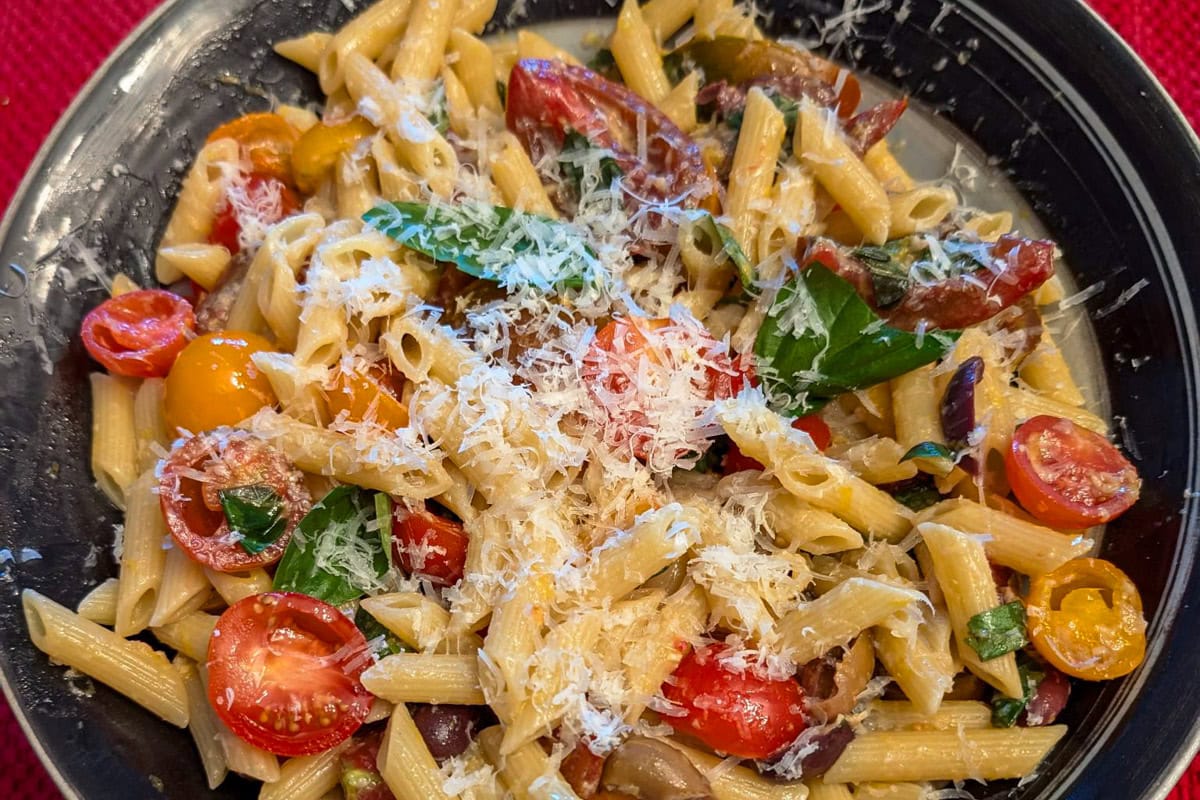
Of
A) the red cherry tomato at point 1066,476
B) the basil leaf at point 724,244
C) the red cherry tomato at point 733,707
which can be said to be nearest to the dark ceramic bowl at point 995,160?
the red cherry tomato at point 1066,476

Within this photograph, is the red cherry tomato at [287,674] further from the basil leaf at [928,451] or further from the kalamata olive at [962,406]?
the kalamata olive at [962,406]

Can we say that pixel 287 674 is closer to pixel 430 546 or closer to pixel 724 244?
pixel 430 546

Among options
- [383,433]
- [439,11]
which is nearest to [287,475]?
[383,433]

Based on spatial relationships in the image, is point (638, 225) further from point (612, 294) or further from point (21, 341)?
point (21, 341)

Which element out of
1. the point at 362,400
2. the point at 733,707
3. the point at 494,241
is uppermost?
the point at 494,241

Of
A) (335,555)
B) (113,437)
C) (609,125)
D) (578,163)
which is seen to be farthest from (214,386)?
(609,125)
